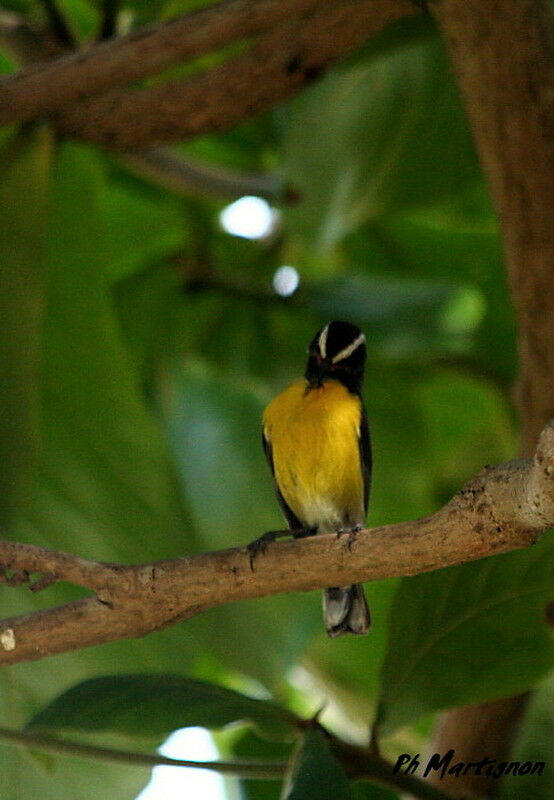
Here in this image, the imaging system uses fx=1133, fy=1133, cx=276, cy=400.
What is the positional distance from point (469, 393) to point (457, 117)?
28.2 inches

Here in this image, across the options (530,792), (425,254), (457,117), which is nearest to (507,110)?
(457,117)

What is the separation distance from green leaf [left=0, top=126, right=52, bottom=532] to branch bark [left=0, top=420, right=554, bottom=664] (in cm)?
36

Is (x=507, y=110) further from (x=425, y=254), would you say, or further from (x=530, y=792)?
(x=425, y=254)

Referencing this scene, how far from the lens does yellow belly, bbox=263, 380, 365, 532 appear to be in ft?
5.92

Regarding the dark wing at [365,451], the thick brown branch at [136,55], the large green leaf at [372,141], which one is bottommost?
the dark wing at [365,451]

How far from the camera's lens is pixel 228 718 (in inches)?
48.8

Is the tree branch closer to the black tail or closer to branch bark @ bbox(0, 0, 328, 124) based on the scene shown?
branch bark @ bbox(0, 0, 328, 124)

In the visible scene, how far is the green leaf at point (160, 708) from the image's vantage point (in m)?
1.22

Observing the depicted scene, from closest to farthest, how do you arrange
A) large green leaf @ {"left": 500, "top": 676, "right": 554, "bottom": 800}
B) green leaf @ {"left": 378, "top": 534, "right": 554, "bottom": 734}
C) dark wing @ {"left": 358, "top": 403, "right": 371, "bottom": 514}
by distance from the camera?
green leaf @ {"left": 378, "top": 534, "right": 554, "bottom": 734} < large green leaf @ {"left": 500, "top": 676, "right": 554, "bottom": 800} < dark wing @ {"left": 358, "top": 403, "right": 371, "bottom": 514}

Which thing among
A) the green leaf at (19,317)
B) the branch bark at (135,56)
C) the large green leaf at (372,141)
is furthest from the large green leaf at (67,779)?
the large green leaf at (372,141)

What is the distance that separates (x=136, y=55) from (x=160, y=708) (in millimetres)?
876

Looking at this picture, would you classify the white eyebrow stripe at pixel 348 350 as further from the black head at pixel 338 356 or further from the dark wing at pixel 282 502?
the dark wing at pixel 282 502

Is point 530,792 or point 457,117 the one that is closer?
point 530,792

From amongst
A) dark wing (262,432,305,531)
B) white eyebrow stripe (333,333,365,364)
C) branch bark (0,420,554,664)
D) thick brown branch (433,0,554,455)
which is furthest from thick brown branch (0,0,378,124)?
branch bark (0,420,554,664)
